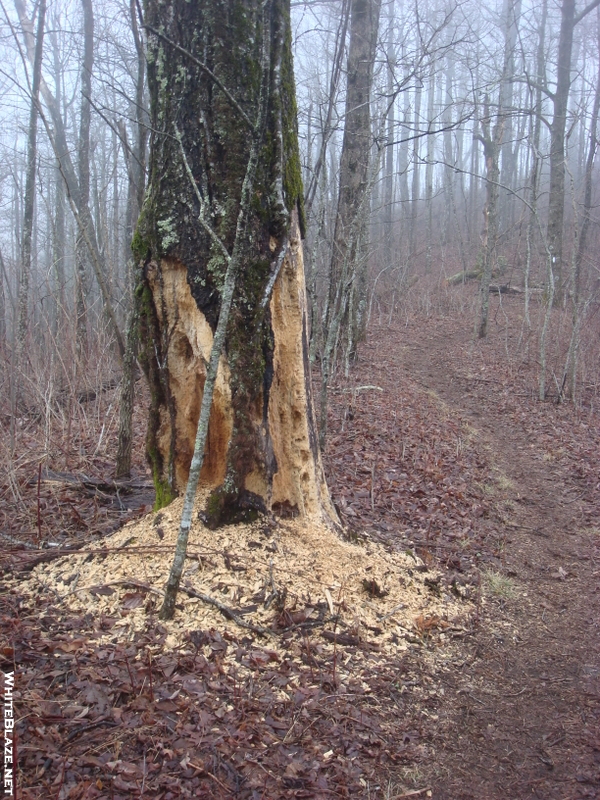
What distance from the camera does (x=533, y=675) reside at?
10.5 feet

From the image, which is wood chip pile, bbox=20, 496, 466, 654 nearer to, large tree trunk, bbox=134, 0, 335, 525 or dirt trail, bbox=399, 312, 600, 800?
large tree trunk, bbox=134, 0, 335, 525

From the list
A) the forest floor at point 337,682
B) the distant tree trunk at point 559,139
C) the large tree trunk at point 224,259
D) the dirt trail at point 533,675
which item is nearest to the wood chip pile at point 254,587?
the forest floor at point 337,682

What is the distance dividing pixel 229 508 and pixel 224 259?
4.97 feet

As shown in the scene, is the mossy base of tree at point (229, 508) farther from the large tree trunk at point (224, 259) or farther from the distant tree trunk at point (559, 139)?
the distant tree trunk at point (559, 139)

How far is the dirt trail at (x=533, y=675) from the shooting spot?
2455 millimetres

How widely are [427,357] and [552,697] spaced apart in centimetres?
1092

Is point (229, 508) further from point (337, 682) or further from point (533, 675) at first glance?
point (533, 675)

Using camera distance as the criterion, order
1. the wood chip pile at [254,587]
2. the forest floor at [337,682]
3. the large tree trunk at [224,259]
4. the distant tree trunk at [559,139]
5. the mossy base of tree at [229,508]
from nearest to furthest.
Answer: the forest floor at [337,682] < the wood chip pile at [254,587] < the large tree trunk at [224,259] < the mossy base of tree at [229,508] < the distant tree trunk at [559,139]

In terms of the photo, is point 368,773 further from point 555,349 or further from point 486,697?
point 555,349

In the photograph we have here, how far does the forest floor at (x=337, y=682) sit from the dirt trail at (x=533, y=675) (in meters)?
0.01

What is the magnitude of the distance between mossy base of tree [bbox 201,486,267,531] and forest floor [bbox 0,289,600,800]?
2.01ft

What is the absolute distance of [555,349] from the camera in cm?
1285

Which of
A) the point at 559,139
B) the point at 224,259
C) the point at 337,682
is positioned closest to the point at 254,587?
the point at 337,682

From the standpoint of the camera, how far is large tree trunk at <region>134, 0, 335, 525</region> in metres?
3.22
